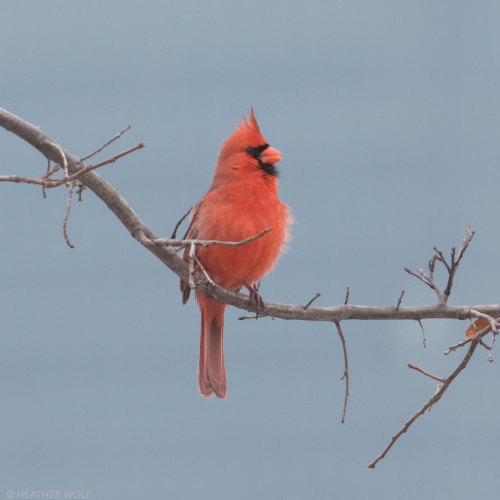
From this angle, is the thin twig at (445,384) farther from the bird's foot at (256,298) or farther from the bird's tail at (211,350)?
the bird's tail at (211,350)

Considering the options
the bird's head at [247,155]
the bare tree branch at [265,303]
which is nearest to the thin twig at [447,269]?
the bare tree branch at [265,303]

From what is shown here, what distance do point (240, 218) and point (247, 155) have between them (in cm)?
31

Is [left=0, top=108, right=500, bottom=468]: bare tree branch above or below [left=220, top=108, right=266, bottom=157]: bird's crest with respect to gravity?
below

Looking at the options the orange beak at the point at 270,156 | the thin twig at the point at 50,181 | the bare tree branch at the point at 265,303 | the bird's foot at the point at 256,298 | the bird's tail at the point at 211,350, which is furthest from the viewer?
the bird's tail at the point at 211,350

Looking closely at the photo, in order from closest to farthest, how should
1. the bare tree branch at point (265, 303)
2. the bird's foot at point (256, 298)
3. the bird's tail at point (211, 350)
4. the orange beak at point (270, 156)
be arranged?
the bare tree branch at point (265, 303)
the bird's foot at point (256, 298)
the orange beak at point (270, 156)
the bird's tail at point (211, 350)

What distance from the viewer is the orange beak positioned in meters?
2.67

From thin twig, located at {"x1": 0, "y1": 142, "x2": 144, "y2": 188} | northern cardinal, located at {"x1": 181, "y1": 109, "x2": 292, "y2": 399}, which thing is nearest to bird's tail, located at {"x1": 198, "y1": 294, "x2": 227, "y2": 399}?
northern cardinal, located at {"x1": 181, "y1": 109, "x2": 292, "y2": 399}

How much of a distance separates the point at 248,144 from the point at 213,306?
25.5 inches

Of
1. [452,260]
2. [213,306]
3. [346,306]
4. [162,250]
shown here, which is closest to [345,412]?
[346,306]

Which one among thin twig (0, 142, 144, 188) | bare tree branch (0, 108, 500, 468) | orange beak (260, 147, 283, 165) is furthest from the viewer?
orange beak (260, 147, 283, 165)

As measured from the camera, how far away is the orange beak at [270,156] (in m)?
2.67

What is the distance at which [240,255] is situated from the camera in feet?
8.23

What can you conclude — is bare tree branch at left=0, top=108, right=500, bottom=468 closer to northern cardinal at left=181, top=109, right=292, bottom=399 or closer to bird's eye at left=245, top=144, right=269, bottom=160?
northern cardinal at left=181, top=109, right=292, bottom=399

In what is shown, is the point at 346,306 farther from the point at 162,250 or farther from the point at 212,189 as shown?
the point at 212,189
